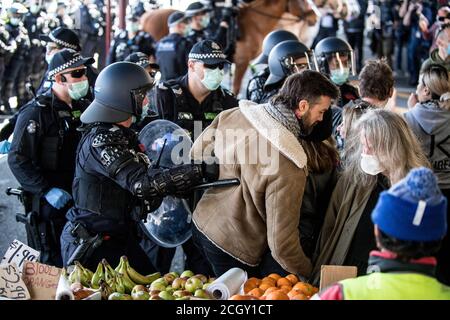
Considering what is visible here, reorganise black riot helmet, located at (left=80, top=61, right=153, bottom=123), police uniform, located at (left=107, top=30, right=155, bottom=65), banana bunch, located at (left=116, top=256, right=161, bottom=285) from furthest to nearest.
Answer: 1. police uniform, located at (left=107, top=30, right=155, bottom=65)
2. black riot helmet, located at (left=80, top=61, right=153, bottom=123)
3. banana bunch, located at (left=116, top=256, right=161, bottom=285)

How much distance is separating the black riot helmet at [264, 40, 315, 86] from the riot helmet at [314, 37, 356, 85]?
26 centimetres

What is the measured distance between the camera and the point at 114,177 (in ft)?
14.9

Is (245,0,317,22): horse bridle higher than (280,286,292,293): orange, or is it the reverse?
(280,286,292,293): orange

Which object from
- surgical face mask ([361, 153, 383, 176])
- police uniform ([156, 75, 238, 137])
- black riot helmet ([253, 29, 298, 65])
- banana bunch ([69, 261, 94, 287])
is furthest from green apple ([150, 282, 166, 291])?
black riot helmet ([253, 29, 298, 65])

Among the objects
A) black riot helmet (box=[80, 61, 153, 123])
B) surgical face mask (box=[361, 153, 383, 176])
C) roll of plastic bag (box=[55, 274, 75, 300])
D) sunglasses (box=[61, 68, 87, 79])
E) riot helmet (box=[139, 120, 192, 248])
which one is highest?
black riot helmet (box=[80, 61, 153, 123])

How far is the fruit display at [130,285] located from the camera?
13.1ft

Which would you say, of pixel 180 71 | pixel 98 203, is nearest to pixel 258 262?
pixel 98 203

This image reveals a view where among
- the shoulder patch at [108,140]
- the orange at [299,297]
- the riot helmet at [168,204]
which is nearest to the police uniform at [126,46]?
the riot helmet at [168,204]

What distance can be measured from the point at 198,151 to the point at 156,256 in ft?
5.09

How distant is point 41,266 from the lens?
3904 mm

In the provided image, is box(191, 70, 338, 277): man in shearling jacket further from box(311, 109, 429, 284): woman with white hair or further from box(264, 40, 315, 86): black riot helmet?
box(264, 40, 315, 86): black riot helmet

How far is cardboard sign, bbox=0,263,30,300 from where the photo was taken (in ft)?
12.4

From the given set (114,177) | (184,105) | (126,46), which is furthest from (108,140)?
(126,46)
